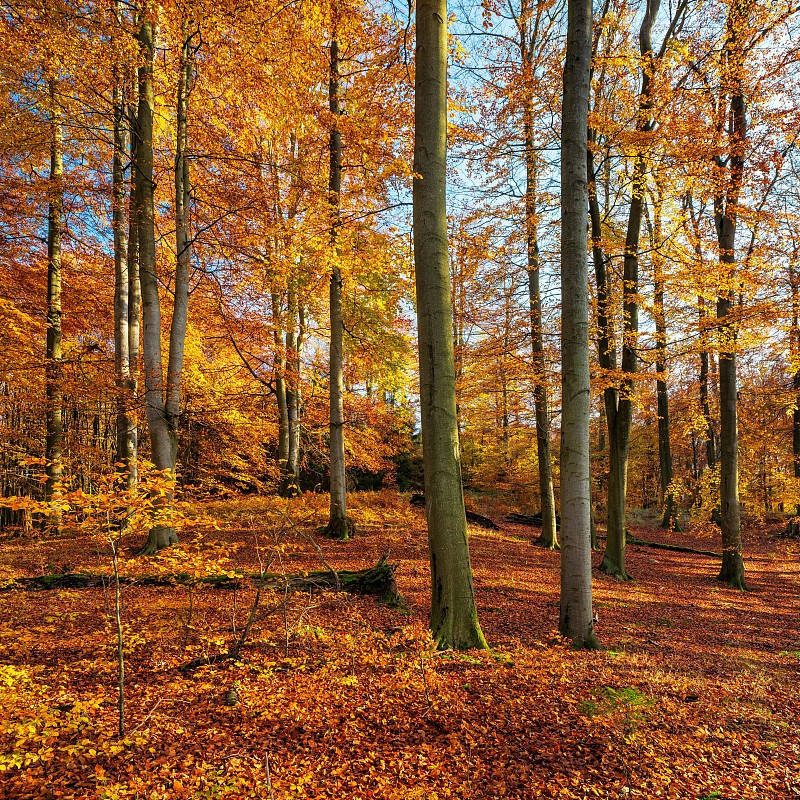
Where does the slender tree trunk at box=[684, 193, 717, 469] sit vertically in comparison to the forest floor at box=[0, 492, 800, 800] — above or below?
above

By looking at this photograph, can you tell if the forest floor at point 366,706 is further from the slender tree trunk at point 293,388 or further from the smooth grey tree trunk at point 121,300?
the slender tree trunk at point 293,388

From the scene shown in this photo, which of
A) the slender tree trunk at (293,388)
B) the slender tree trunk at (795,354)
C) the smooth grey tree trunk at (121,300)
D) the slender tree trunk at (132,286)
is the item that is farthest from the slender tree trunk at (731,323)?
the smooth grey tree trunk at (121,300)

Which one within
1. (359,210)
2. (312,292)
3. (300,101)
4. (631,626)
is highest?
(300,101)

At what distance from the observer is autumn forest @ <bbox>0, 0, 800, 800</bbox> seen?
3.10m

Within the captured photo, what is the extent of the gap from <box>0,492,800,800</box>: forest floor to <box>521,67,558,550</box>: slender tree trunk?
5712 mm

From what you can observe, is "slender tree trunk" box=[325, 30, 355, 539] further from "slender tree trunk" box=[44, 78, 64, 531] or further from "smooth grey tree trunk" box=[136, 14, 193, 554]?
"slender tree trunk" box=[44, 78, 64, 531]

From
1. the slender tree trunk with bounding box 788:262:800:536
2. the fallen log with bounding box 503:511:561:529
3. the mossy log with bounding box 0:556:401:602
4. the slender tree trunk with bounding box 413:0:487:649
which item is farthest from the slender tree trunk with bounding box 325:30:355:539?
the fallen log with bounding box 503:511:561:529

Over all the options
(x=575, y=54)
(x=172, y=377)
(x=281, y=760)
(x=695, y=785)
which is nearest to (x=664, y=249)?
(x=575, y=54)

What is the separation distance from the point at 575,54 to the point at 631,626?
308 inches

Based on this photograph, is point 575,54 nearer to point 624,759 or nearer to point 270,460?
point 624,759

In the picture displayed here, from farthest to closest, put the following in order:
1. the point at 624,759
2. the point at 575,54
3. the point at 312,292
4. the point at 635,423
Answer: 1. the point at 635,423
2. the point at 312,292
3. the point at 575,54
4. the point at 624,759

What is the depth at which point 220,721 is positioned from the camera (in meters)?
3.09

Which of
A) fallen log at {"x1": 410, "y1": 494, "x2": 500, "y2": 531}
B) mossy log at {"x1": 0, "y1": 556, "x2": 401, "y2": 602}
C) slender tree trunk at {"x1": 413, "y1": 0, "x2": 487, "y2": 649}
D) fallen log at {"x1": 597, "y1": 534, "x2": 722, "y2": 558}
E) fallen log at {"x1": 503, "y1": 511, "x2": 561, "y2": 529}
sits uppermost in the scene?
slender tree trunk at {"x1": 413, "y1": 0, "x2": 487, "y2": 649}

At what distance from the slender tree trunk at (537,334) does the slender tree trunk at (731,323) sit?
381 cm
